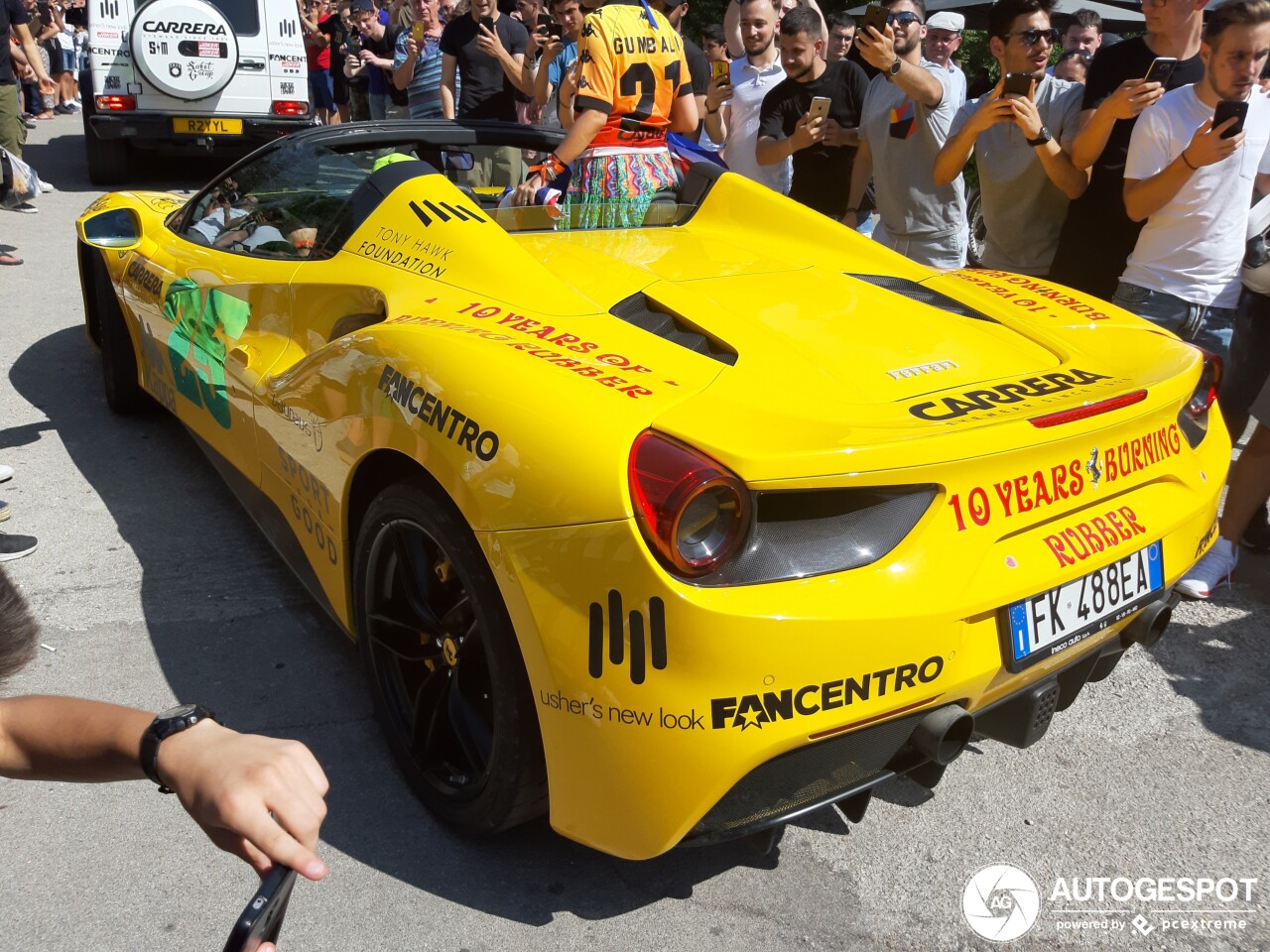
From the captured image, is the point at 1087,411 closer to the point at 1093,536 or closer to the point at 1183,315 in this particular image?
the point at 1093,536

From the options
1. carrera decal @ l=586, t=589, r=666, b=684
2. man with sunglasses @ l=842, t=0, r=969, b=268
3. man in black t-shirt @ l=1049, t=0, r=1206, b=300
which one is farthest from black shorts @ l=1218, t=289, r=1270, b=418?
carrera decal @ l=586, t=589, r=666, b=684

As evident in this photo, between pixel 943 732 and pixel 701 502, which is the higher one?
pixel 701 502

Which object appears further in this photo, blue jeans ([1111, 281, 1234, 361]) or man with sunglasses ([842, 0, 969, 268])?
man with sunglasses ([842, 0, 969, 268])

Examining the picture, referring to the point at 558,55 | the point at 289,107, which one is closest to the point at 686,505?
the point at 558,55

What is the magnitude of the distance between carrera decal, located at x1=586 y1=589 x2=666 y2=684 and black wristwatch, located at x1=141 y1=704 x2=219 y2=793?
80cm

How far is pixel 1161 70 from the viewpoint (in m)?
3.62

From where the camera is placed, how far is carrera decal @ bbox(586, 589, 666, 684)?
1835 mm

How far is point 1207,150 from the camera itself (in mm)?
3350

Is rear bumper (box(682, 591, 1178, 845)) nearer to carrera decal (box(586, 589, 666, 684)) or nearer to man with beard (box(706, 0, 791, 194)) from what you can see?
carrera decal (box(586, 589, 666, 684))

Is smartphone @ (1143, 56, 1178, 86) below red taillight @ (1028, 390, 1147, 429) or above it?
above

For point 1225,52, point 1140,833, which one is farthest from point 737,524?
point 1225,52

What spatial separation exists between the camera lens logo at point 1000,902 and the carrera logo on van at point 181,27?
10.0 m

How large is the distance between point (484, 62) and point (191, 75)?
358 centimetres

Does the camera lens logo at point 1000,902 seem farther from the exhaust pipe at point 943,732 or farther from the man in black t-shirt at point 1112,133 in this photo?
the man in black t-shirt at point 1112,133
